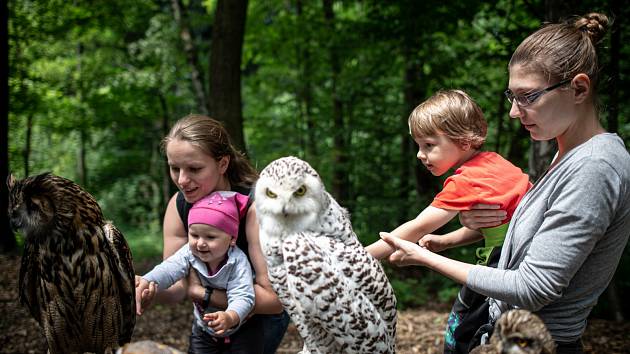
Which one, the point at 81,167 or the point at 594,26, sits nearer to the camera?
the point at 594,26

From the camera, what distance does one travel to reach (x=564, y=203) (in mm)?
1623

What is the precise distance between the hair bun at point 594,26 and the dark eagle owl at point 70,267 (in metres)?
2.04

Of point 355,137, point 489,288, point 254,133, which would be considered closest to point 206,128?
point 489,288

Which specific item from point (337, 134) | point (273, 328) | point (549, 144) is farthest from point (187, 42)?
point (273, 328)

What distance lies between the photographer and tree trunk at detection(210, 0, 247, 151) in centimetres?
672

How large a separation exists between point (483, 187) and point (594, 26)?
0.72m

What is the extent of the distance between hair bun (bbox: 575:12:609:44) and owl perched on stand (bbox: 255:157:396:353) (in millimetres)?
1094

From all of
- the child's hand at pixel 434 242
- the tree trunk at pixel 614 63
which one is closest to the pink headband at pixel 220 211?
the child's hand at pixel 434 242

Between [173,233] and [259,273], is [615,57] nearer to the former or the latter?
[259,273]

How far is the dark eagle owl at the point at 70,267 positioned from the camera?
1956 mm

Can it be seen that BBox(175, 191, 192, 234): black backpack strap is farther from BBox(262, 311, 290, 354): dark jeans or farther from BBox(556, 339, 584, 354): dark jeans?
BBox(556, 339, 584, 354): dark jeans

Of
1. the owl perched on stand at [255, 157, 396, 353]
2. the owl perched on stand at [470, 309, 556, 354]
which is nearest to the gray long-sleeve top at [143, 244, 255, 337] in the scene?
the owl perched on stand at [255, 157, 396, 353]

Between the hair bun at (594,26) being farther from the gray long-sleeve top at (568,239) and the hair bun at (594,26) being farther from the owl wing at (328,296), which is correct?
A: the owl wing at (328,296)

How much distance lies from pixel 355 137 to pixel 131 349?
837cm
